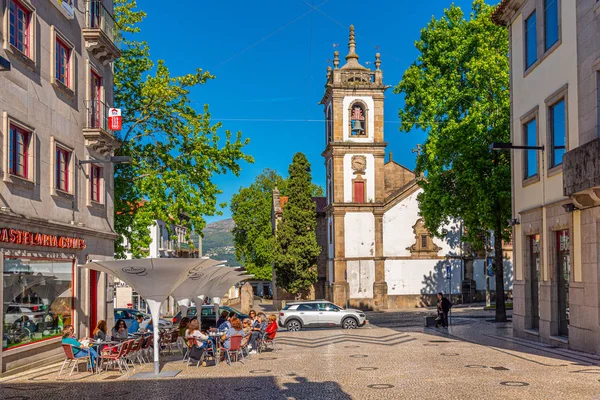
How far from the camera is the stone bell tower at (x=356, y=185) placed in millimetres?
53875

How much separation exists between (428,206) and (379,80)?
2415 centimetres

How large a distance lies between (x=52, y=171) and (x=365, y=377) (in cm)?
1109

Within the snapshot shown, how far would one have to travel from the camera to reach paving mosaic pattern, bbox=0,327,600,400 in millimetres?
13422

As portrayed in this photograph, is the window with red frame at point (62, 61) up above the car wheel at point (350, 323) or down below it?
above

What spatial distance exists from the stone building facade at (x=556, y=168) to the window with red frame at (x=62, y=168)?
48.3 ft

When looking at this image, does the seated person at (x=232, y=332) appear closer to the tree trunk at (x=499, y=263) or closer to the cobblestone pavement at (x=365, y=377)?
the cobblestone pavement at (x=365, y=377)

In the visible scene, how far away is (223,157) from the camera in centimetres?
2961

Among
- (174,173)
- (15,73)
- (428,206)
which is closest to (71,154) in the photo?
(15,73)

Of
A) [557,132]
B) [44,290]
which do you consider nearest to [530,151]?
[557,132]

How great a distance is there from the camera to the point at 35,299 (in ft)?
63.1

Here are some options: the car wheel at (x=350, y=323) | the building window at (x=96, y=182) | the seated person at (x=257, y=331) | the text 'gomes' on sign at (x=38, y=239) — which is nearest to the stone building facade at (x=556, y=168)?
the seated person at (x=257, y=331)

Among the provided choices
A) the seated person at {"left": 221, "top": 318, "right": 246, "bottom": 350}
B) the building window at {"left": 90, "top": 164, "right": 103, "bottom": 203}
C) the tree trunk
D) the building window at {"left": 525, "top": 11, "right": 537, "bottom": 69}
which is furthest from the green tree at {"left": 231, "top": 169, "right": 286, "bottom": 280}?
the seated person at {"left": 221, "top": 318, "right": 246, "bottom": 350}

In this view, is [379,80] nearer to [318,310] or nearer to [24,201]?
[318,310]

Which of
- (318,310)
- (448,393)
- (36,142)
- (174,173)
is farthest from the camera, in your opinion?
(318,310)
